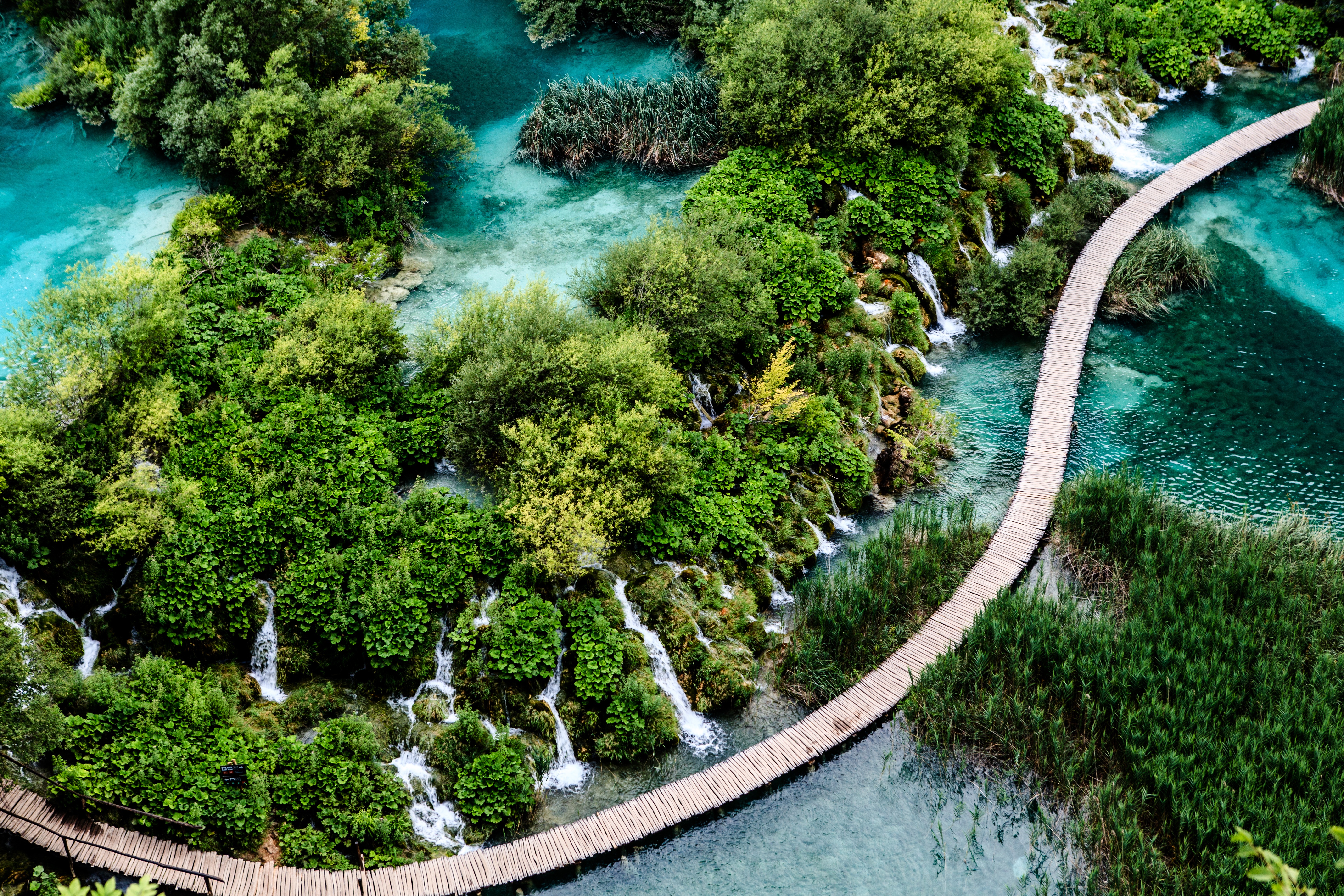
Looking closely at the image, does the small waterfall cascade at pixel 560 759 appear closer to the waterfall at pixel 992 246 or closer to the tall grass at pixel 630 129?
the tall grass at pixel 630 129

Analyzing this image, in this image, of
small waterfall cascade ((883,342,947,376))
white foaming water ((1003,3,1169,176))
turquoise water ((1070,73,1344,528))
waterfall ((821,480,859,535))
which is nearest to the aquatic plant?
turquoise water ((1070,73,1344,528))

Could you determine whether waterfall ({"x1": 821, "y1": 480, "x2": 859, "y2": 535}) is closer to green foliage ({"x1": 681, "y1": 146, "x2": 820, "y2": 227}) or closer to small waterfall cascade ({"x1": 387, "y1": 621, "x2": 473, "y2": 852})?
green foliage ({"x1": 681, "y1": 146, "x2": 820, "y2": 227})

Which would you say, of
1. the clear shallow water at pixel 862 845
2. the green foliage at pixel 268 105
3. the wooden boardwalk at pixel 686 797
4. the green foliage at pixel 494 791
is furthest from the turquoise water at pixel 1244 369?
the green foliage at pixel 268 105

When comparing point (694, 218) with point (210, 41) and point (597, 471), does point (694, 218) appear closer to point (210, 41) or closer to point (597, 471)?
point (597, 471)

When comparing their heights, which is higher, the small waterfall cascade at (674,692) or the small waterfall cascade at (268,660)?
the small waterfall cascade at (268,660)

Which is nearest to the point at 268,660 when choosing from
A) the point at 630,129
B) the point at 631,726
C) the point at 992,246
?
the point at 631,726

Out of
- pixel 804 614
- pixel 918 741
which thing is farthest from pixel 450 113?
pixel 918 741
